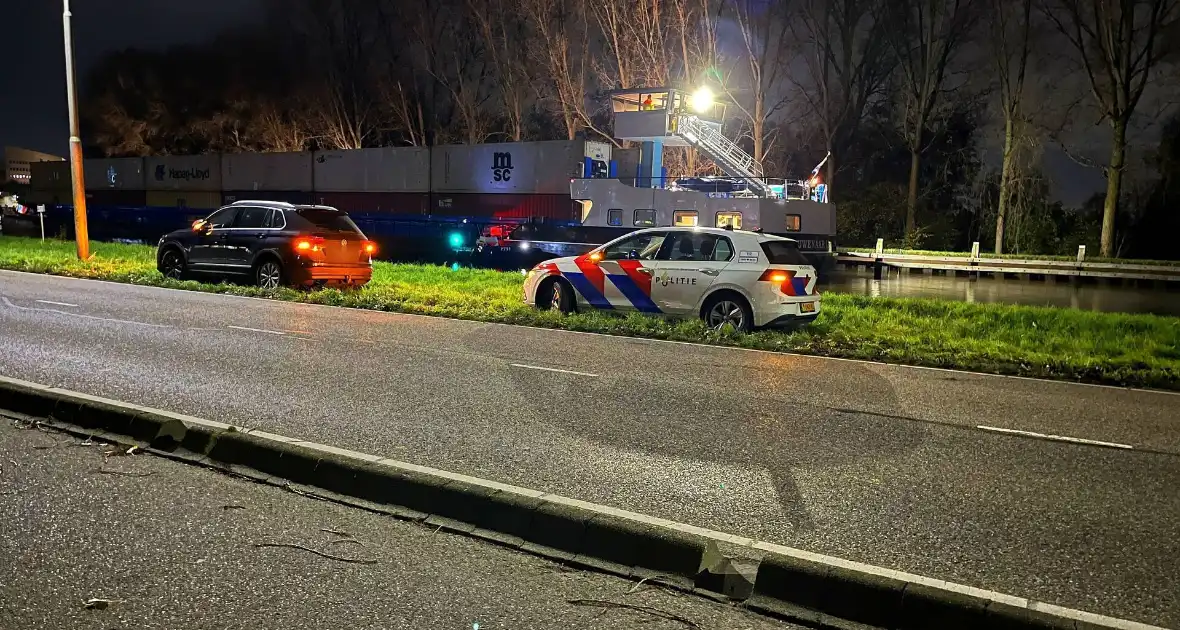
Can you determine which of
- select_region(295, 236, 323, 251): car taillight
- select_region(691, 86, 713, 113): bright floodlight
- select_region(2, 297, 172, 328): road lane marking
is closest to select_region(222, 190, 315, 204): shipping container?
select_region(691, 86, 713, 113): bright floodlight

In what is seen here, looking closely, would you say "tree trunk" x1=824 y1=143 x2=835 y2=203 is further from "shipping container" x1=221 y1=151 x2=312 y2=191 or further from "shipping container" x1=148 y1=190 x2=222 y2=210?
"shipping container" x1=148 y1=190 x2=222 y2=210

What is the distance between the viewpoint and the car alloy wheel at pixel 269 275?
16.5m

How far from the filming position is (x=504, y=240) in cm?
2305

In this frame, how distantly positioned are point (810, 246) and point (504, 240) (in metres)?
8.11

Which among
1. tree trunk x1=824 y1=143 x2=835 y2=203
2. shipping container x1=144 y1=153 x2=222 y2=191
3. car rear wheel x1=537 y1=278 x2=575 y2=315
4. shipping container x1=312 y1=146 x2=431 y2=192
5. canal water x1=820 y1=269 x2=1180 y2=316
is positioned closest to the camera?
car rear wheel x1=537 y1=278 x2=575 y2=315

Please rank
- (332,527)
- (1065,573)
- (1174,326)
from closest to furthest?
(1065,573), (332,527), (1174,326)

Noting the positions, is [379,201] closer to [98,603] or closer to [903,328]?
[903,328]

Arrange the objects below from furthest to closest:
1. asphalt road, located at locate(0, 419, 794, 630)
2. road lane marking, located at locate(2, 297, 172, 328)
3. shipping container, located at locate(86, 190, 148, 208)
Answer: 1. shipping container, located at locate(86, 190, 148, 208)
2. road lane marking, located at locate(2, 297, 172, 328)
3. asphalt road, located at locate(0, 419, 794, 630)

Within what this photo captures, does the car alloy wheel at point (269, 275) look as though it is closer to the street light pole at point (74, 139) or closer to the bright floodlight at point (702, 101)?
the street light pole at point (74, 139)

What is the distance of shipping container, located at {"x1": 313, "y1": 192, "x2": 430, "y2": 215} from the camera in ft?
108

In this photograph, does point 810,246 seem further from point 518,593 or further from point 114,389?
point 518,593

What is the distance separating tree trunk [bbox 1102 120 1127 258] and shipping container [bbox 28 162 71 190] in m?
48.7

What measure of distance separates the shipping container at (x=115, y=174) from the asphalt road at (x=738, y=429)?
114 ft

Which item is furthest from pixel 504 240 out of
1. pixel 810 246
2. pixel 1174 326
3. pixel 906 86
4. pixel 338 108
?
pixel 338 108
